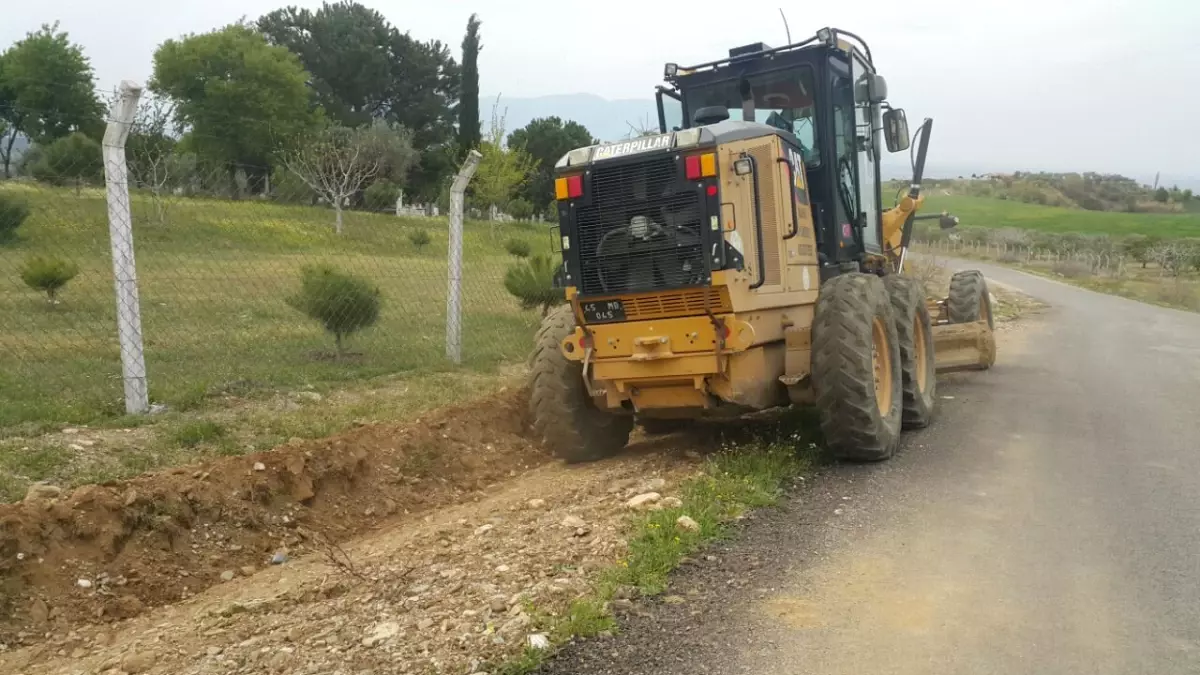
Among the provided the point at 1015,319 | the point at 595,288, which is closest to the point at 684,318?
the point at 595,288

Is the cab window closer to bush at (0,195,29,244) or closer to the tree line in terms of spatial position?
bush at (0,195,29,244)

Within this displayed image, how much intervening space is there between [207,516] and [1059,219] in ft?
301

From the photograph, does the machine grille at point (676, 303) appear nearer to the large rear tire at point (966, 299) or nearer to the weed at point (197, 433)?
the weed at point (197, 433)

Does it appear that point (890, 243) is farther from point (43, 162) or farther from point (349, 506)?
point (43, 162)

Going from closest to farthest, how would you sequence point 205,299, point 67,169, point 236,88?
point 67,169 → point 205,299 → point 236,88

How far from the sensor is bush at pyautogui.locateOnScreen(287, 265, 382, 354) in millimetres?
9992

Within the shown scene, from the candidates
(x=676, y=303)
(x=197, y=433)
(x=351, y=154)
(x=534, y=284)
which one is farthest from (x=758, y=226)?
(x=351, y=154)

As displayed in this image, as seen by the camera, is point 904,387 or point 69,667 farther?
point 904,387

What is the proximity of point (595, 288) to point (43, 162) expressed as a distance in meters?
6.27

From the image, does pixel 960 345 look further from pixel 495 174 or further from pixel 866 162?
pixel 495 174

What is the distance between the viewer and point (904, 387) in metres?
7.60

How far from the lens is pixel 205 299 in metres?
12.7

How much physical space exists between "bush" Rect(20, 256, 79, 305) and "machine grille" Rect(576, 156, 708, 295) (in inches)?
332

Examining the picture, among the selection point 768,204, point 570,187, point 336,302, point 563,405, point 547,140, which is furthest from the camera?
point 547,140
